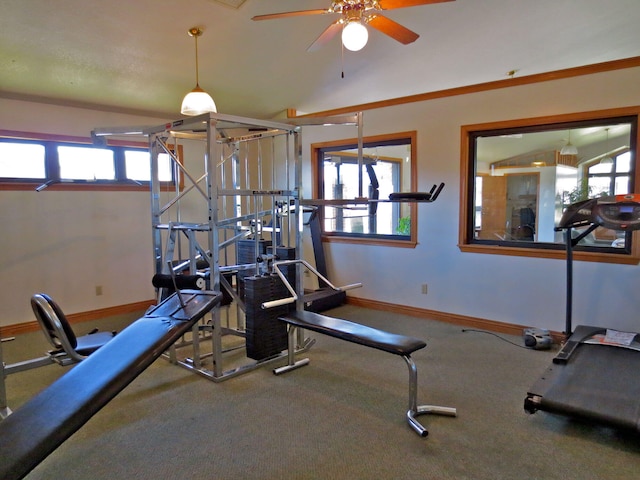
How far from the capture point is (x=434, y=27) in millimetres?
3451

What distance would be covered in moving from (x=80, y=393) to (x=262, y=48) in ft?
10.2

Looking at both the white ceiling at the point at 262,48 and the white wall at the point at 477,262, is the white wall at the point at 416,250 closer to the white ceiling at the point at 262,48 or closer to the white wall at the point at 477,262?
the white wall at the point at 477,262

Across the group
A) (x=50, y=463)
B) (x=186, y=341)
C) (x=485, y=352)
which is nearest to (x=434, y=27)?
(x=485, y=352)

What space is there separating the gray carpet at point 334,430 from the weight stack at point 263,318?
20 centimetres

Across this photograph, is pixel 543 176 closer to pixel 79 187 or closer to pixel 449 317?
pixel 449 317

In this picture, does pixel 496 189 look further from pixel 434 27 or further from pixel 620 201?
pixel 434 27

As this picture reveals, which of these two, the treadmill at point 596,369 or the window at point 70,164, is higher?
the window at point 70,164

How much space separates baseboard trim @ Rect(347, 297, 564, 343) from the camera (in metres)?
4.05

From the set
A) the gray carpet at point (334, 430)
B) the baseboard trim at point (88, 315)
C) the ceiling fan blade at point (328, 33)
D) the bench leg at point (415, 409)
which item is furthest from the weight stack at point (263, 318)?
the baseboard trim at point (88, 315)

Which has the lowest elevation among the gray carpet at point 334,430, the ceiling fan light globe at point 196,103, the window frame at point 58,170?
the gray carpet at point 334,430

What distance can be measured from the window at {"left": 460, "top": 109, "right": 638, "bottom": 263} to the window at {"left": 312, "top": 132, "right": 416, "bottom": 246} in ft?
2.28

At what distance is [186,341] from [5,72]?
2802 mm

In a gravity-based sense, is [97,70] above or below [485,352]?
above

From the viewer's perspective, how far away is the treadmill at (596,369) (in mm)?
2205
